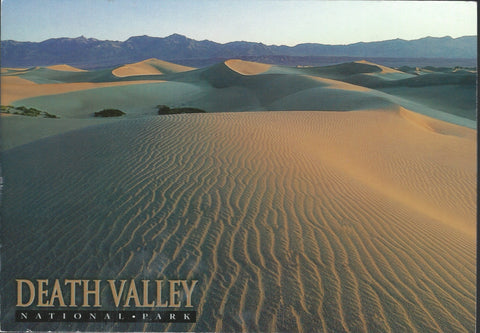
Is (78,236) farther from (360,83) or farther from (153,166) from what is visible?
(360,83)

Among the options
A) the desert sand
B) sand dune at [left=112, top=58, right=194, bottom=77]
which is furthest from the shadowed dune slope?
sand dune at [left=112, top=58, right=194, bottom=77]

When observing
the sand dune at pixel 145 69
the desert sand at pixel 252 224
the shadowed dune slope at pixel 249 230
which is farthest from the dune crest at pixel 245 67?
the shadowed dune slope at pixel 249 230

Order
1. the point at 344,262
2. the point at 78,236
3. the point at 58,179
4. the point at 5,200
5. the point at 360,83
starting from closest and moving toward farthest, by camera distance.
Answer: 1. the point at 344,262
2. the point at 78,236
3. the point at 5,200
4. the point at 58,179
5. the point at 360,83

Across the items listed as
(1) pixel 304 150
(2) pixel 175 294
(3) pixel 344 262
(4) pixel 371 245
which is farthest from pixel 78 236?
(1) pixel 304 150

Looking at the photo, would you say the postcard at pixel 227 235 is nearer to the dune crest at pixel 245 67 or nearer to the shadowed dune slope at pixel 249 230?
the shadowed dune slope at pixel 249 230

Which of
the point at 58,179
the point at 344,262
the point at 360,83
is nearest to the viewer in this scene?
the point at 344,262

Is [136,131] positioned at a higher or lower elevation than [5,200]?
higher

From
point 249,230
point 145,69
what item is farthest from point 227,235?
point 145,69

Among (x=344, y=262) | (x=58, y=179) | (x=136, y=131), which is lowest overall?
(x=344, y=262)
